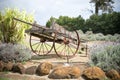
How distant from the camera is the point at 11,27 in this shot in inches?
347

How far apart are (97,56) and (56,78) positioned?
1.07 meters

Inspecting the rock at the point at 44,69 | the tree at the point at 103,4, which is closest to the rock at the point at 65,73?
the rock at the point at 44,69

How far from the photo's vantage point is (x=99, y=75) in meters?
5.92

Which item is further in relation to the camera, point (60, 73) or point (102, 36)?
point (102, 36)

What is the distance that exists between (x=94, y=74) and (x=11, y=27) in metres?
3.54

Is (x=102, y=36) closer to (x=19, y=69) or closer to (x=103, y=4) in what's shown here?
(x=103, y=4)

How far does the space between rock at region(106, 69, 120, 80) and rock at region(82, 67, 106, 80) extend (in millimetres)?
92

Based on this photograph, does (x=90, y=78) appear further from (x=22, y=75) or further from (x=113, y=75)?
(x=22, y=75)

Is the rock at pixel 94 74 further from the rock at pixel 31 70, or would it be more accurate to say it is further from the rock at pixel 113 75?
the rock at pixel 31 70

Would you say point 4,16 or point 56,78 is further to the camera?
point 4,16

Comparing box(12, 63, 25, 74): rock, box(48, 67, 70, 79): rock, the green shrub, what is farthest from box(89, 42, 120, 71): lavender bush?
the green shrub

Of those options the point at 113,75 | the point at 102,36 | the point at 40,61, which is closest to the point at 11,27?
the point at 40,61

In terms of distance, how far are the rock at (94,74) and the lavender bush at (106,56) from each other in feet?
1.31

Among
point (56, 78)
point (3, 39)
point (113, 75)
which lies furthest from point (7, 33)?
point (113, 75)
